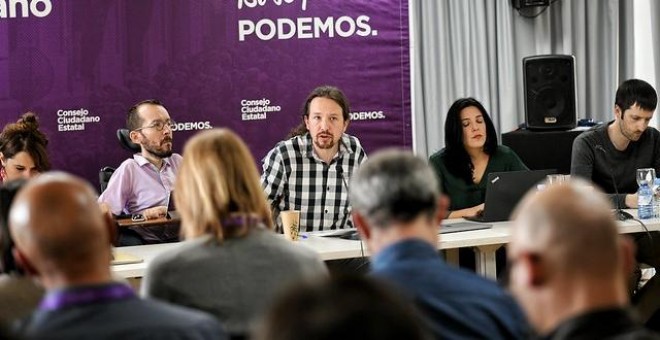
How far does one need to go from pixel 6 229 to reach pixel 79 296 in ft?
2.95

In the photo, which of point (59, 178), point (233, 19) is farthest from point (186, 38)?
point (59, 178)

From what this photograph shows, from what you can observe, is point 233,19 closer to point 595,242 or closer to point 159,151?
point 159,151

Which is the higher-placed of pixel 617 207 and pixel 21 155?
pixel 21 155

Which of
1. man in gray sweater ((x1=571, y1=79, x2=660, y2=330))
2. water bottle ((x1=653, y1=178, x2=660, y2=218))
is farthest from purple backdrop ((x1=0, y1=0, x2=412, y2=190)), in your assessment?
water bottle ((x1=653, y1=178, x2=660, y2=218))

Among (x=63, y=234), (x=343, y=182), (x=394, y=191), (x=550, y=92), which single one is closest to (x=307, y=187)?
(x=343, y=182)

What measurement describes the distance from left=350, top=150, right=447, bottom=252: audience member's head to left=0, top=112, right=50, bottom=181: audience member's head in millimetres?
2901

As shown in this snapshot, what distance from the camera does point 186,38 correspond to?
6.12 meters

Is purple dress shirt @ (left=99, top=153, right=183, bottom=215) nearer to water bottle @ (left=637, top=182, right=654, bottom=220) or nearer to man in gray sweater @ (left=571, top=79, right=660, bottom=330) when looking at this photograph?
man in gray sweater @ (left=571, top=79, right=660, bottom=330)

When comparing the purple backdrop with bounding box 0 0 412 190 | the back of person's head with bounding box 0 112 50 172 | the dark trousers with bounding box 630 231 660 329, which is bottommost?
the dark trousers with bounding box 630 231 660 329

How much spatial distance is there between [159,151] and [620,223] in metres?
2.36

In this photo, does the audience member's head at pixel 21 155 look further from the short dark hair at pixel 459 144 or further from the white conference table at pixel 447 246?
the short dark hair at pixel 459 144

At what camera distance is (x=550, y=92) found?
6.67 metres

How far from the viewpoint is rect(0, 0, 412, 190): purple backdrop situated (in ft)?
19.3

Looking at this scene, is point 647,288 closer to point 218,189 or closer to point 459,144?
point 459,144
